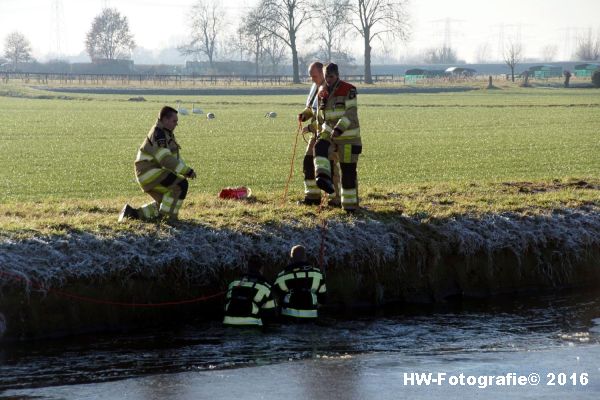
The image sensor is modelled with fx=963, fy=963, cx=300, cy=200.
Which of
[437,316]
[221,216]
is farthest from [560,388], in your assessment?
[221,216]

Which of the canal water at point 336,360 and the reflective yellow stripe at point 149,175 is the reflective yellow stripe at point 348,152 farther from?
the reflective yellow stripe at point 149,175

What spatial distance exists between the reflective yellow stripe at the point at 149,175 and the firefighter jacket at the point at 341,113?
8.30 ft

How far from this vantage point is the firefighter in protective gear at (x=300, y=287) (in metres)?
11.7

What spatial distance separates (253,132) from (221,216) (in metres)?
22.4

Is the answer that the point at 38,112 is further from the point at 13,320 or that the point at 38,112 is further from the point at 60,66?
the point at 60,66

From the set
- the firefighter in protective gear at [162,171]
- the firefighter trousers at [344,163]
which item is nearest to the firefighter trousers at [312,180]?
the firefighter trousers at [344,163]

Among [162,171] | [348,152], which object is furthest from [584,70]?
Result: [162,171]

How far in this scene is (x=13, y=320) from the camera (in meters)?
11.2

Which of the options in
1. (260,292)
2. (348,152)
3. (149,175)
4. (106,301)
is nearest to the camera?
(260,292)

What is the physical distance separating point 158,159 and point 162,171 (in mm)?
217

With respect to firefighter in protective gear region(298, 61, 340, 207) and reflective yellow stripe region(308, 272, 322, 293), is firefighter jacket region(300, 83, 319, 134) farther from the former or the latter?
reflective yellow stripe region(308, 272, 322, 293)

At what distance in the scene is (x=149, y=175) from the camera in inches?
512

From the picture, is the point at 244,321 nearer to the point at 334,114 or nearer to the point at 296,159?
the point at 334,114

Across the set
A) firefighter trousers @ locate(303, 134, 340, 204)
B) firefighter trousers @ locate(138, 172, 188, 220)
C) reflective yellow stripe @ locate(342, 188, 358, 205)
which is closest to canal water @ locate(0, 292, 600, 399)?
firefighter trousers @ locate(138, 172, 188, 220)
